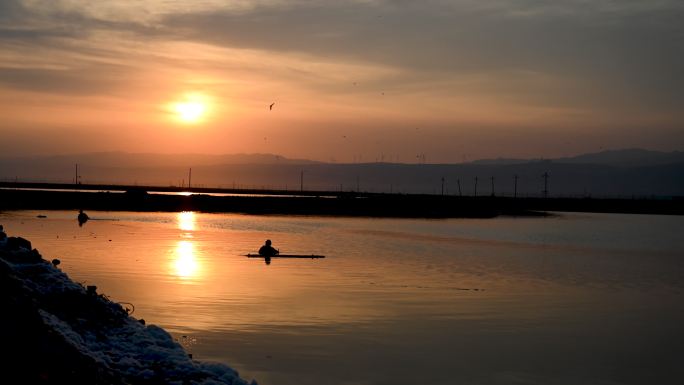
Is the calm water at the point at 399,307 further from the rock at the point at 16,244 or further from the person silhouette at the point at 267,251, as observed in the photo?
the rock at the point at 16,244

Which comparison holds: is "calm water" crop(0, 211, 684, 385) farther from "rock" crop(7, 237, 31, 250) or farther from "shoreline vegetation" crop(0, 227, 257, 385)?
"rock" crop(7, 237, 31, 250)

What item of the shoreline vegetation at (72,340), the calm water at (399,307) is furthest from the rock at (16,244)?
the calm water at (399,307)

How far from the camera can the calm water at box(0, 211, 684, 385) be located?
82.8 ft

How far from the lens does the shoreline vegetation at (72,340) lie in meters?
15.5

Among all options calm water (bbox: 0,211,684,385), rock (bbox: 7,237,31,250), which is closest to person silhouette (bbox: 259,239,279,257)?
calm water (bbox: 0,211,684,385)

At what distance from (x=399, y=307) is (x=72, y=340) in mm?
20830

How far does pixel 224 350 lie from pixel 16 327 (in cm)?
1041

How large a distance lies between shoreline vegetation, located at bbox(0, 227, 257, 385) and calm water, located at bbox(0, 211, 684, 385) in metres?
3.53

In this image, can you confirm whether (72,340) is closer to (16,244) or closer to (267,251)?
(16,244)

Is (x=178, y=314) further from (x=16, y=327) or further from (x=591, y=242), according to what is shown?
(x=591, y=242)

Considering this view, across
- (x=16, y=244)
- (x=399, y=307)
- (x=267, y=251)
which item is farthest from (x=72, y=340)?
(x=267, y=251)

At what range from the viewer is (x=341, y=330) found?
30062 mm

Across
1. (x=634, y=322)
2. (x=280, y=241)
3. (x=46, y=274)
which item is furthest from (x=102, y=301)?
(x=280, y=241)

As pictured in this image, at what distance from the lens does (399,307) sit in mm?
36469
